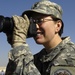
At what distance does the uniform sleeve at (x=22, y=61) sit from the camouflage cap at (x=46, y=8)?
67 cm

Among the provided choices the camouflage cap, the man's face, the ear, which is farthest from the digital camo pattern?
the ear

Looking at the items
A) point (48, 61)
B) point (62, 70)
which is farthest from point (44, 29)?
point (62, 70)

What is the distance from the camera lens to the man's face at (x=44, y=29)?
520 centimetres

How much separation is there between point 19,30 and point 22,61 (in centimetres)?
Answer: 42

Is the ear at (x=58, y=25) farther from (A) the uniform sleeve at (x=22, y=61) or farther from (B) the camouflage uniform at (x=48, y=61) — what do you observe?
(A) the uniform sleeve at (x=22, y=61)

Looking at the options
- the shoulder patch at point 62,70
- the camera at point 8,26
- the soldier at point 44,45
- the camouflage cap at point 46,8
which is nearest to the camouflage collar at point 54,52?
the soldier at point 44,45

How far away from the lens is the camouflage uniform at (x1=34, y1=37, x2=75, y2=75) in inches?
193

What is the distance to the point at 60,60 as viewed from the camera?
16.5 ft

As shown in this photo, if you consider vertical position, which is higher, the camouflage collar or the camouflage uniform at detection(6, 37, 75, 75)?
the camouflage collar

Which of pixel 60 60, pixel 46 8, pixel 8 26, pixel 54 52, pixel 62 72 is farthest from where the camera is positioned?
pixel 46 8

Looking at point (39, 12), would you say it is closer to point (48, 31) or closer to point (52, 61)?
point (48, 31)

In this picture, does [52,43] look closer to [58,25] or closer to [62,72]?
[58,25]

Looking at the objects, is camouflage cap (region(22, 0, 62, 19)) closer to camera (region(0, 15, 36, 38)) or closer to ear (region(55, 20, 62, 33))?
ear (region(55, 20, 62, 33))

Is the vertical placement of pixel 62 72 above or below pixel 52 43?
below
